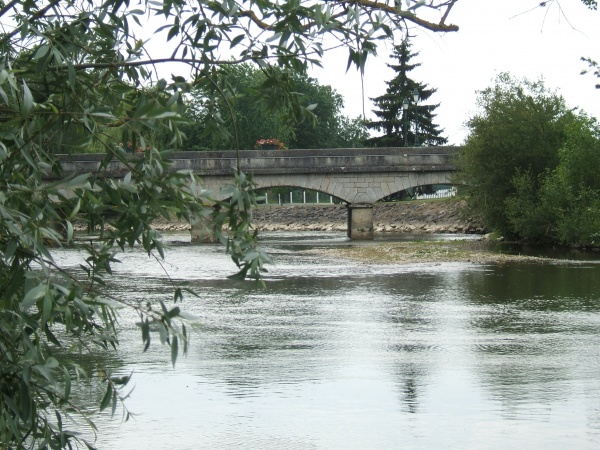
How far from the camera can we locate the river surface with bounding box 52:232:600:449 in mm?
8562

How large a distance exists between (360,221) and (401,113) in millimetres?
30719

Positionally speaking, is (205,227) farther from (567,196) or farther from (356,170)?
(356,170)

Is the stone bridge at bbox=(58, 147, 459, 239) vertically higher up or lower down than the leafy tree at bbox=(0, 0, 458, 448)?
higher up

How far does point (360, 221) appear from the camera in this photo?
5616 centimetres

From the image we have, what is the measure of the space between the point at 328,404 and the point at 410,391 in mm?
1088

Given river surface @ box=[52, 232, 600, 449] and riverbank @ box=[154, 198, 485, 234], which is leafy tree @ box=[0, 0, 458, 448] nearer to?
river surface @ box=[52, 232, 600, 449]

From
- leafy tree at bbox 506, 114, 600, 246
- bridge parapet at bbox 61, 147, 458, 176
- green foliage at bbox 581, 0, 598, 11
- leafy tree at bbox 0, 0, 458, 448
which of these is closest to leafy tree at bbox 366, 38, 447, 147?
bridge parapet at bbox 61, 147, 458, 176

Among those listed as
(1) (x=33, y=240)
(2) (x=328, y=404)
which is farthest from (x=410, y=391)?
(1) (x=33, y=240)

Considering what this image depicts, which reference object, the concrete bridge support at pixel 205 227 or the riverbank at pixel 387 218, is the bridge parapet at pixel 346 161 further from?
the concrete bridge support at pixel 205 227

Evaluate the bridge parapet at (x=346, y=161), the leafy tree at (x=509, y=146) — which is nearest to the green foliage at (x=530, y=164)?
the leafy tree at (x=509, y=146)

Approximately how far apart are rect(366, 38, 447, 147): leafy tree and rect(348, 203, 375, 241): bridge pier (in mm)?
26277

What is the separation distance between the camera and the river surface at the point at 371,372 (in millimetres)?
8562

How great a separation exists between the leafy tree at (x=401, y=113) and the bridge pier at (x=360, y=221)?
26.3 m

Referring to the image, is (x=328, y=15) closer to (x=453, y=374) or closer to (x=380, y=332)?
(x=453, y=374)
